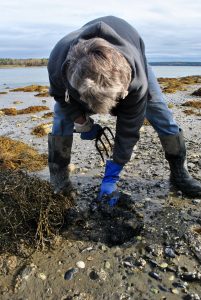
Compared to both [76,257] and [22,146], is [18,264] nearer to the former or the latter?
[76,257]

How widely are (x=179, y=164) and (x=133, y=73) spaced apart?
6.75 ft

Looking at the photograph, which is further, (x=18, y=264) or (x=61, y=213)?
(x=61, y=213)

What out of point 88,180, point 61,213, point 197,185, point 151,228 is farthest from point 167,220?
point 88,180

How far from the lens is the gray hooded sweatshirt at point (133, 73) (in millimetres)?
3141

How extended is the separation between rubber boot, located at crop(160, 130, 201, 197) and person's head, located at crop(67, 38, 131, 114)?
1.96 metres

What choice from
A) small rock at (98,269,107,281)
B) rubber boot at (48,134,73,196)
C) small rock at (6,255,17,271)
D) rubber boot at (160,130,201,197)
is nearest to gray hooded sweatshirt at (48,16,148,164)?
rubber boot at (48,134,73,196)

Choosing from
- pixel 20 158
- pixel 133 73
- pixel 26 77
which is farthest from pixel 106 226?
pixel 26 77

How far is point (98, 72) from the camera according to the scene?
2.74m

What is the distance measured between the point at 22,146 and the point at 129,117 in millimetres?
3541

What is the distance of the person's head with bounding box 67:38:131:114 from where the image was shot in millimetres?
2762

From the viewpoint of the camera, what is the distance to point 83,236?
3.95m

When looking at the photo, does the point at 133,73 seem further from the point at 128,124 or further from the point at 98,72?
the point at 128,124

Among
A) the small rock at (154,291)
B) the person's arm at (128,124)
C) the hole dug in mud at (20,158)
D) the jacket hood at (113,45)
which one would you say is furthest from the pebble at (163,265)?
the hole dug in mud at (20,158)

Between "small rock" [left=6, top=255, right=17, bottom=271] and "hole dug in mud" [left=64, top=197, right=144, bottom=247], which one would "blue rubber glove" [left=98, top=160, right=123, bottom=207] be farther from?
"small rock" [left=6, top=255, right=17, bottom=271]
